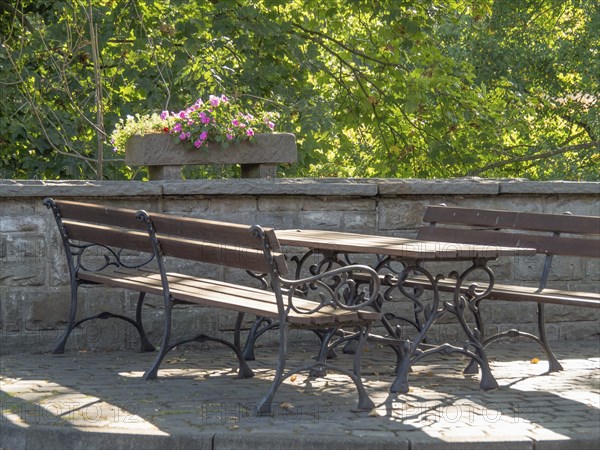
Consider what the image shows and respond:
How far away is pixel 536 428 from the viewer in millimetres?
5066

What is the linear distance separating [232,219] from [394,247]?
5.80ft

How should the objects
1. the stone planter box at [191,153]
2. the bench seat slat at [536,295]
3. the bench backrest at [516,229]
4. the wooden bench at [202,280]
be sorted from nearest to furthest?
the wooden bench at [202,280] < the bench seat slat at [536,295] < the bench backrest at [516,229] < the stone planter box at [191,153]

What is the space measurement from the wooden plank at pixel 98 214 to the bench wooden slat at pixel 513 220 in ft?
6.23

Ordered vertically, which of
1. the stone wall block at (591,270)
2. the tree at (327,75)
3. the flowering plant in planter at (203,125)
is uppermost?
the tree at (327,75)

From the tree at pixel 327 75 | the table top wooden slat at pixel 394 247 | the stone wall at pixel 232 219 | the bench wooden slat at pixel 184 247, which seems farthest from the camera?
the tree at pixel 327 75

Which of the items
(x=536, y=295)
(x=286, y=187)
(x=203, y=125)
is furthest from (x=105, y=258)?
(x=536, y=295)

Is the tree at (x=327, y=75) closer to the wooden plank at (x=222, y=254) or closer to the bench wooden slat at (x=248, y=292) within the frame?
A: the bench wooden slat at (x=248, y=292)

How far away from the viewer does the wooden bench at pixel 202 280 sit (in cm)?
546

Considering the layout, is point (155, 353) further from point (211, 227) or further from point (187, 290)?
point (211, 227)

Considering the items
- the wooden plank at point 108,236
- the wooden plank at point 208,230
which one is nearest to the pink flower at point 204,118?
the wooden plank at point 108,236

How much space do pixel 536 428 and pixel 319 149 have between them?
9.04m

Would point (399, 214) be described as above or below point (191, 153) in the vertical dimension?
below

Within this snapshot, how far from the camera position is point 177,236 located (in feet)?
20.1

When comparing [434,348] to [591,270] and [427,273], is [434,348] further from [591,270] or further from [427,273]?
[591,270]
